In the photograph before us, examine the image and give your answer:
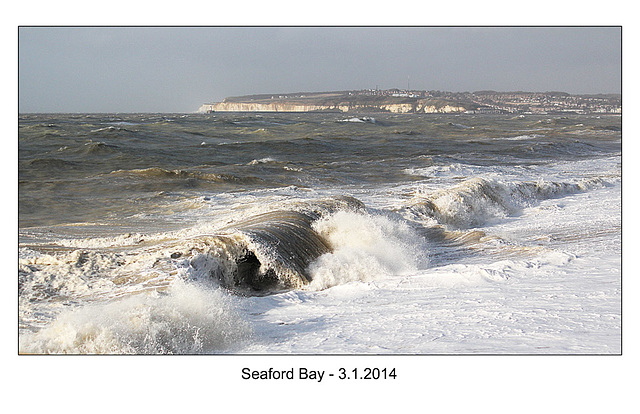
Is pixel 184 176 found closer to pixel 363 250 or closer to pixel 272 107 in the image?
pixel 363 250

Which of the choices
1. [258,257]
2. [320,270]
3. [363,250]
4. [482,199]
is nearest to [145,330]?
[258,257]

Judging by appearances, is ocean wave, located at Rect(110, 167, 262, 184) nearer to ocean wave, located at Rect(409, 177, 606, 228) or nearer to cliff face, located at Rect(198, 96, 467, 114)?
ocean wave, located at Rect(409, 177, 606, 228)

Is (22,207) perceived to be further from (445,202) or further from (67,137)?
(67,137)

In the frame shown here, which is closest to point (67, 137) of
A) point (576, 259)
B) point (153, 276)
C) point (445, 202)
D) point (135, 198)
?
point (135, 198)

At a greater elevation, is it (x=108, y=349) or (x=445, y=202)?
(x=445, y=202)

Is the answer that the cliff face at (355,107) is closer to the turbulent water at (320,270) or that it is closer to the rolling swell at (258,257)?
the turbulent water at (320,270)

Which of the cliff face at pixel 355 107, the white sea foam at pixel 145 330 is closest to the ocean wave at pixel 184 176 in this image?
the white sea foam at pixel 145 330

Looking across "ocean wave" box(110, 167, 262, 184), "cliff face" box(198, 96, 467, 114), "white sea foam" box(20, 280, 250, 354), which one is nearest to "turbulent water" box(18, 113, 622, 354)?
"white sea foam" box(20, 280, 250, 354)

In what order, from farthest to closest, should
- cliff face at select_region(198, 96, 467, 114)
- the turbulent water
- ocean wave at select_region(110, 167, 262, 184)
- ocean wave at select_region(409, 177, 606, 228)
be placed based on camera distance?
cliff face at select_region(198, 96, 467, 114)
ocean wave at select_region(110, 167, 262, 184)
ocean wave at select_region(409, 177, 606, 228)
the turbulent water
